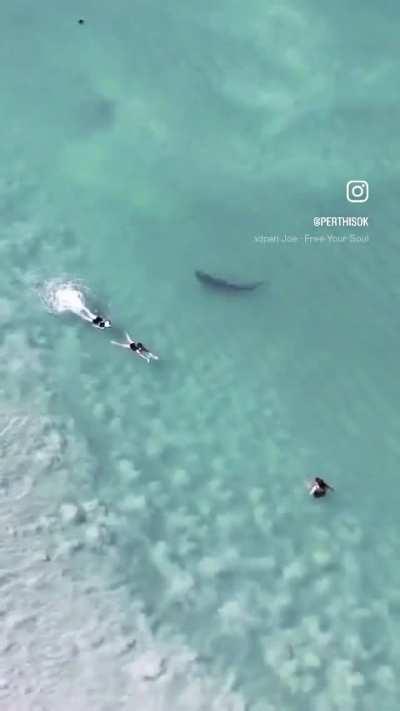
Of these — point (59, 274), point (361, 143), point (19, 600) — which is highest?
point (361, 143)

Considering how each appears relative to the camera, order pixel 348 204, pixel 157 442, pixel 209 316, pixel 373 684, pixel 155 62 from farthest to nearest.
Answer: pixel 155 62 < pixel 348 204 < pixel 209 316 < pixel 157 442 < pixel 373 684

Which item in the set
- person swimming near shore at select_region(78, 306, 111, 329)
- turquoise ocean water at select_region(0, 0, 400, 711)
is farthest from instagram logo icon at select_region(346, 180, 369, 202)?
person swimming near shore at select_region(78, 306, 111, 329)

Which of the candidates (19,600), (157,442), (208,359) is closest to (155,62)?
(208,359)

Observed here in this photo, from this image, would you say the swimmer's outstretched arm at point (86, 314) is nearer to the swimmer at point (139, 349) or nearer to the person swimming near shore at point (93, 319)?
the person swimming near shore at point (93, 319)

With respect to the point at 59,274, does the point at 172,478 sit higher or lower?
lower

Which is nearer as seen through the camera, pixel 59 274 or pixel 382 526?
pixel 382 526

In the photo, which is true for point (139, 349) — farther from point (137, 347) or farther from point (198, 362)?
point (198, 362)

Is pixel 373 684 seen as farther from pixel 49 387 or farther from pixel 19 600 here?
pixel 49 387

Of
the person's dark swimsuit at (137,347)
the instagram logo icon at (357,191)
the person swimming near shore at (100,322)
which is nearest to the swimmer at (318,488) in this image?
the person's dark swimsuit at (137,347)
